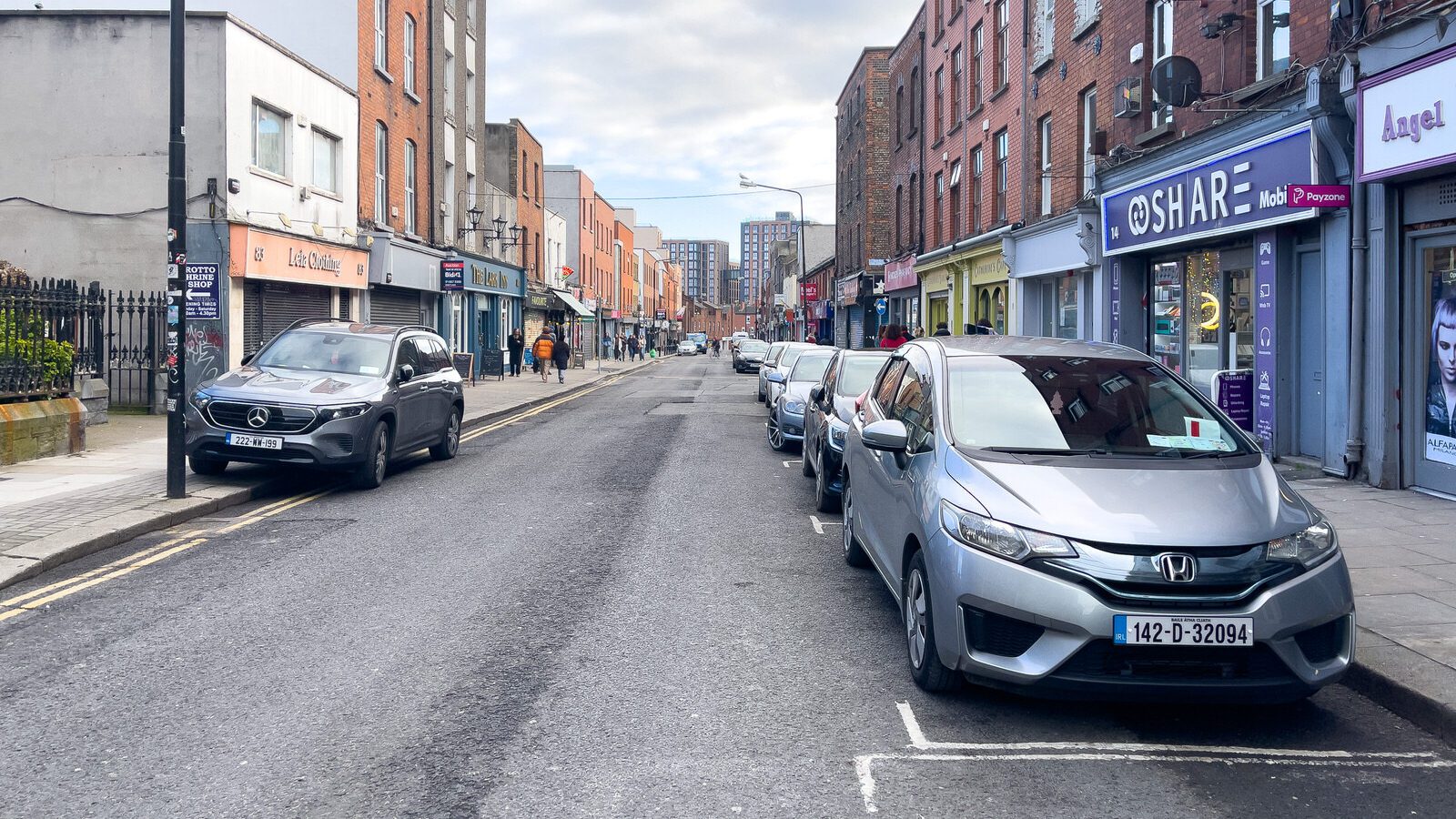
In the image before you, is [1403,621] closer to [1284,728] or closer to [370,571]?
[1284,728]

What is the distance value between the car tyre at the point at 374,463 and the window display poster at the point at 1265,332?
956cm

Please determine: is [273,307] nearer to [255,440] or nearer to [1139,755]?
[255,440]

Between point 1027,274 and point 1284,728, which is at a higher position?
point 1027,274

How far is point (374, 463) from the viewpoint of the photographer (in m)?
11.6

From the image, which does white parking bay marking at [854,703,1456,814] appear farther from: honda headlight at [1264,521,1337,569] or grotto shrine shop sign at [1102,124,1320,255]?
grotto shrine shop sign at [1102,124,1320,255]

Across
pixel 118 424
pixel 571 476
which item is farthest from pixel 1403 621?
pixel 118 424

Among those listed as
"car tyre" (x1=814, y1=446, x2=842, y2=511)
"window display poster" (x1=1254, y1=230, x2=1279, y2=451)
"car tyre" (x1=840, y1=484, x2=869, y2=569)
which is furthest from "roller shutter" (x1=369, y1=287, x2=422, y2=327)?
"car tyre" (x1=840, y1=484, x2=869, y2=569)

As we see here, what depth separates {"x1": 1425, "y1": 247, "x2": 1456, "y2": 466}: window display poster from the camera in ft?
31.6

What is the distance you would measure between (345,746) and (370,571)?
338cm

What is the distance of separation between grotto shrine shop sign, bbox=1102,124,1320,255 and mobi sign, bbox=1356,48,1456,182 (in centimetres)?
98

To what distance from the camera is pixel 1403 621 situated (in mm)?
5961

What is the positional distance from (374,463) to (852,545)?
5873 millimetres

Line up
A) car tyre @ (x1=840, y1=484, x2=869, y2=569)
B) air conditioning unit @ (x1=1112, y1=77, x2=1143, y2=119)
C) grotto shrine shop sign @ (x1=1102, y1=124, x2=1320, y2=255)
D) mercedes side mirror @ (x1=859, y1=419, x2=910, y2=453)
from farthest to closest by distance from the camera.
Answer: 1. air conditioning unit @ (x1=1112, y1=77, x2=1143, y2=119)
2. grotto shrine shop sign @ (x1=1102, y1=124, x2=1320, y2=255)
3. car tyre @ (x1=840, y1=484, x2=869, y2=569)
4. mercedes side mirror @ (x1=859, y1=419, x2=910, y2=453)

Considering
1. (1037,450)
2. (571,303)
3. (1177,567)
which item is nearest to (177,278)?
(1037,450)
